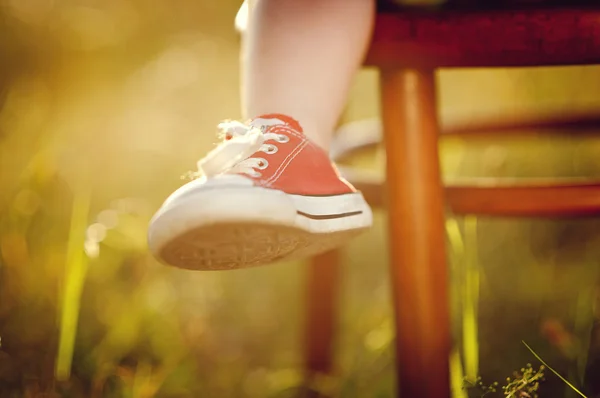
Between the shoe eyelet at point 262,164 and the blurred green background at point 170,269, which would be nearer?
the shoe eyelet at point 262,164

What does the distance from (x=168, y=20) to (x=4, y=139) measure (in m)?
0.70

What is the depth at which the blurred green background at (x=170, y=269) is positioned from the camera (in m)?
1.01

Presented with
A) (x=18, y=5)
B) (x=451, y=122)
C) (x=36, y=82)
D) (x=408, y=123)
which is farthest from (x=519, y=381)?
(x=18, y=5)

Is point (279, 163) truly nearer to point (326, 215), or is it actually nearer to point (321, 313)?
point (326, 215)

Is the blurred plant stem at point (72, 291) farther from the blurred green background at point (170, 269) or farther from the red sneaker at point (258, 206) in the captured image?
the red sneaker at point (258, 206)

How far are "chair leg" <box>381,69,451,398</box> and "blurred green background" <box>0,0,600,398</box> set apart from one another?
0.29 feet

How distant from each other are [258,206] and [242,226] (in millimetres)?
23

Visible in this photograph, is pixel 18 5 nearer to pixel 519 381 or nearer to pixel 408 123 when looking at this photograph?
pixel 408 123

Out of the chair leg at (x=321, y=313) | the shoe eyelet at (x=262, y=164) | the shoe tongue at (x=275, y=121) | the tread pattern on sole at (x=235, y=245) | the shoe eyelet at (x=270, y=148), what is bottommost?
the chair leg at (x=321, y=313)

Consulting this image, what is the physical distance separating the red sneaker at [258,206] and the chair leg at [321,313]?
44 cm

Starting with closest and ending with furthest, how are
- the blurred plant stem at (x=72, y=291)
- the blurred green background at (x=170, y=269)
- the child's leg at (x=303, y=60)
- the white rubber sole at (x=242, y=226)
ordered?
the white rubber sole at (x=242, y=226), the child's leg at (x=303, y=60), the blurred plant stem at (x=72, y=291), the blurred green background at (x=170, y=269)

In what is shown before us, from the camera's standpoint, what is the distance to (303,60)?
2.12 feet

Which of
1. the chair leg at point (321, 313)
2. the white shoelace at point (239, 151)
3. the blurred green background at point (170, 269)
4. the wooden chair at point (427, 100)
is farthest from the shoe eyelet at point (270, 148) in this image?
the chair leg at point (321, 313)

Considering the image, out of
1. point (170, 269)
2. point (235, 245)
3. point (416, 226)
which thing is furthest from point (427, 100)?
point (170, 269)
